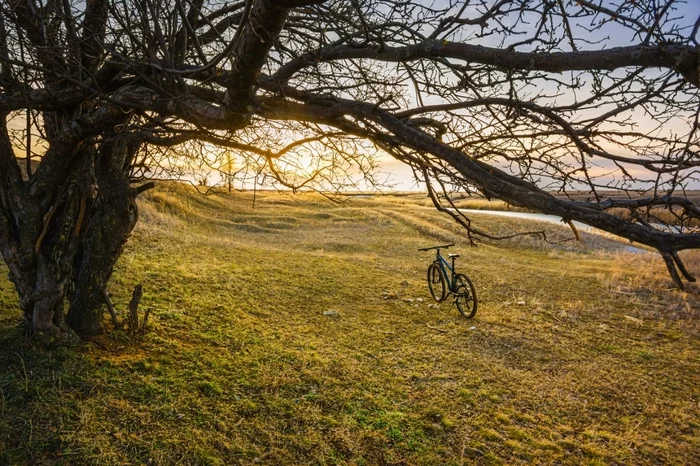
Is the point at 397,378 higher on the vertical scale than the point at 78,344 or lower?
lower

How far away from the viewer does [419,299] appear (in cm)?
970

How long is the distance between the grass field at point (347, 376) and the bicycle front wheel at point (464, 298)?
0.68 ft

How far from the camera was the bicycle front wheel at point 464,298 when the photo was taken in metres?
8.36

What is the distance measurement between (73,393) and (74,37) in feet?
11.3

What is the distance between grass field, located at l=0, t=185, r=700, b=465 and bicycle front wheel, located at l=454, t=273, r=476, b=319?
208 mm

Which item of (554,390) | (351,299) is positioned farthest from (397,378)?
(351,299)

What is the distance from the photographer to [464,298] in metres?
8.84

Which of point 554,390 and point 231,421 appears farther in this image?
point 554,390

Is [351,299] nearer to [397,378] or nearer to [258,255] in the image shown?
[397,378]

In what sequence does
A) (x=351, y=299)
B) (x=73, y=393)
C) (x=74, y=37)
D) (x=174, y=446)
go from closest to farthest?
(x=74, y=37) < (x=174, y=446) < (x=73, y=393) < (x=351, y=299)

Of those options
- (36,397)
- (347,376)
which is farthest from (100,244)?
(347,376)

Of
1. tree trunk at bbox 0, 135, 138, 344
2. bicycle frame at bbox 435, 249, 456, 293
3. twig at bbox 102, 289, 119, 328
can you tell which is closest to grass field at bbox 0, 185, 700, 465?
twig at bbox 102, 289, 119, 328

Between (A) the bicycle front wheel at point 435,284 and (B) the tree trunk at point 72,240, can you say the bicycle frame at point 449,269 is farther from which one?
(B) the tree trunk at point 72,240

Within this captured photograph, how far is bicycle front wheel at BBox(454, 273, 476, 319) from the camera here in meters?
8.36
